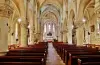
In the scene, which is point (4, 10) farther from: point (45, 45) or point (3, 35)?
point (45, 45)

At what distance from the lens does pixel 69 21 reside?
28.8 m

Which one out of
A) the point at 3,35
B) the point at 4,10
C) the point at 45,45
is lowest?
the point at 45,45

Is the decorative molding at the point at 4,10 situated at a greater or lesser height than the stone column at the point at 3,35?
greater

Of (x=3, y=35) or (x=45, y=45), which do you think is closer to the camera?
(x=3, y=35)

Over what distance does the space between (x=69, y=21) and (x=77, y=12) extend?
8.41 metres

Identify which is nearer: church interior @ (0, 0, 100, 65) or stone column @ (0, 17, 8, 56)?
church interior @ (0, 0, 100, 65)

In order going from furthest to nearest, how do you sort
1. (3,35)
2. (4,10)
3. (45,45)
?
1. (45,45)
2. (3,35)
3. (4,10)

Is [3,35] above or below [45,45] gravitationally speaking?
above

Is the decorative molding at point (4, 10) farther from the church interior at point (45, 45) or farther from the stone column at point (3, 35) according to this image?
the stone column at point (3, 35)

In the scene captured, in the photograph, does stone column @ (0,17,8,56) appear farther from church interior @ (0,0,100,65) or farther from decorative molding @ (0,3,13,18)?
decorative molding @ (0,3,13,18)

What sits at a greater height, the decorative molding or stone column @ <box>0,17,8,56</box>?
the decorative molding

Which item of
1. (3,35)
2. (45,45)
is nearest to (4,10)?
(3,35)

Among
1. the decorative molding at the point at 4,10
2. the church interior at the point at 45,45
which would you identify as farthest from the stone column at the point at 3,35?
the decorative molding at the point at 4,10

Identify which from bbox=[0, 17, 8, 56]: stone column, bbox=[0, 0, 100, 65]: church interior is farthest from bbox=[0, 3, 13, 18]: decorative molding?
bbox=[0, 17, 8, 56]: stone column
